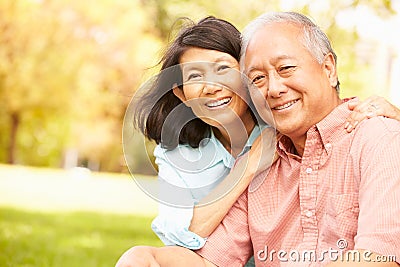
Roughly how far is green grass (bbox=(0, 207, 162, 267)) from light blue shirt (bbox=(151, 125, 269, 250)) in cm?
288

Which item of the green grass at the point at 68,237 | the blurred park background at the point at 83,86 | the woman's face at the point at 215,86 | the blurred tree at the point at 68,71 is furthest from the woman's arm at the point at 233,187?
the blurred tree at the point at 68,71

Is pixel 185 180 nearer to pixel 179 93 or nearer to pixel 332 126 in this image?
pixel 179 93

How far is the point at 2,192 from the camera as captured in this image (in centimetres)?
1082

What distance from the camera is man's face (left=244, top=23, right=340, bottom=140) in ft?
7.36

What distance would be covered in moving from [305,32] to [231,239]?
74 cm

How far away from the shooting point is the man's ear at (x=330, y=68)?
2.32 meters

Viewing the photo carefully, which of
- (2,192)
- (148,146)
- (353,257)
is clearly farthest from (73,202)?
(353,257)

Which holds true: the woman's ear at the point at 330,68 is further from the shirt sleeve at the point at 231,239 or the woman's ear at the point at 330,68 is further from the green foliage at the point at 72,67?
the green foliage at the point at 72,67

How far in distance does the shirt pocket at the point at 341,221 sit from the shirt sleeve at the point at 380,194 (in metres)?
0.09

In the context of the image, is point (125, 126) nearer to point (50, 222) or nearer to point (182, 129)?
point (182, 129)

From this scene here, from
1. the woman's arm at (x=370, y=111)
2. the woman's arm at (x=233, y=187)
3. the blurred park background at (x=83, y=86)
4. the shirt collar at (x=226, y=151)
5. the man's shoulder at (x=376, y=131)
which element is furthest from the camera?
the blurred park background at (x=83, y=86)

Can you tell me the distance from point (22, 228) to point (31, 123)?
8.57 metres

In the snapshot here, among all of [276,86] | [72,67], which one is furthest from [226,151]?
[72,67]

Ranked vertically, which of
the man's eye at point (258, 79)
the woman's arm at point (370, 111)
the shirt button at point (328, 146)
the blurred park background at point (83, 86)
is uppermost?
the man's eye at point (258, 79)
